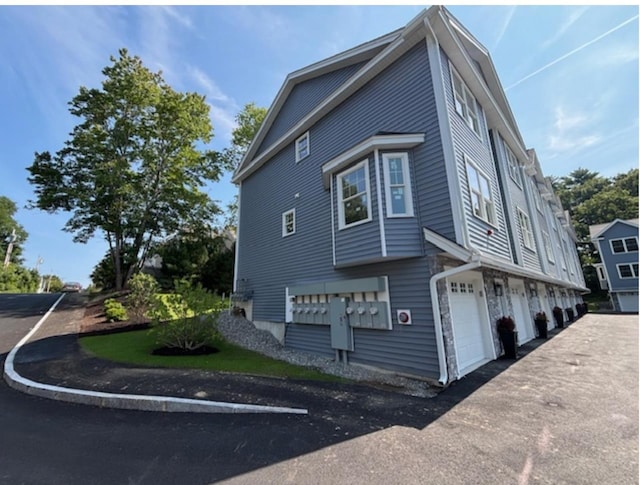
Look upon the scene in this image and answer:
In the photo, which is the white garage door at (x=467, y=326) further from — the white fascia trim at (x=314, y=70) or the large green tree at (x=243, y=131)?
the large green tree at (x=243, y=131)

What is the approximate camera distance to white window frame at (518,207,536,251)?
11.0 meters

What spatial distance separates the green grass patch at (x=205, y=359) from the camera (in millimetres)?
6805

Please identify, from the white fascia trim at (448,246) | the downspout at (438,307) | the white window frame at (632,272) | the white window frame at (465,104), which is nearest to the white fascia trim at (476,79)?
the white window frame at (465,104)

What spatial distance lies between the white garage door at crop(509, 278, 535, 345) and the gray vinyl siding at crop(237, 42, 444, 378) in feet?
19.2

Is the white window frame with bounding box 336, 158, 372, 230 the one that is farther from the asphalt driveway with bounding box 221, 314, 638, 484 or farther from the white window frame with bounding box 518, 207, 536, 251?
the white window frame with bounding box 518, 207, 536, 251

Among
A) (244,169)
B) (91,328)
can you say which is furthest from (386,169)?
(91,328)

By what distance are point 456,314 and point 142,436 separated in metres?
6.57

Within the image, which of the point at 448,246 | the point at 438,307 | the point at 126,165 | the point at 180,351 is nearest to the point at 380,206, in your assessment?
the point at 448,246

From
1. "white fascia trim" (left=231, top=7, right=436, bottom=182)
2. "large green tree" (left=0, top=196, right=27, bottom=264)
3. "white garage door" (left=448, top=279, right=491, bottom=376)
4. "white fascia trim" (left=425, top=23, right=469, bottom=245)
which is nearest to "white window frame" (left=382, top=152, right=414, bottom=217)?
"white fascia trim" (left=425, top=23, right=469, bottom=245)

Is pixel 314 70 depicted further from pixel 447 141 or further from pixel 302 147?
pixel 447 141

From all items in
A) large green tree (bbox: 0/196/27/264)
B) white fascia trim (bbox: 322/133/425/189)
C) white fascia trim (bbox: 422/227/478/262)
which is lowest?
white fascia trim (bbox: 422/227/478/262)

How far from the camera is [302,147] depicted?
10.9 metres

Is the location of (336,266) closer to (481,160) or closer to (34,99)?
(481,160)

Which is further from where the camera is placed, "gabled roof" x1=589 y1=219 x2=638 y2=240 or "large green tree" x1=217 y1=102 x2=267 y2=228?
"gabled roof" x1=589 y1=219 x2=638 y2=240
